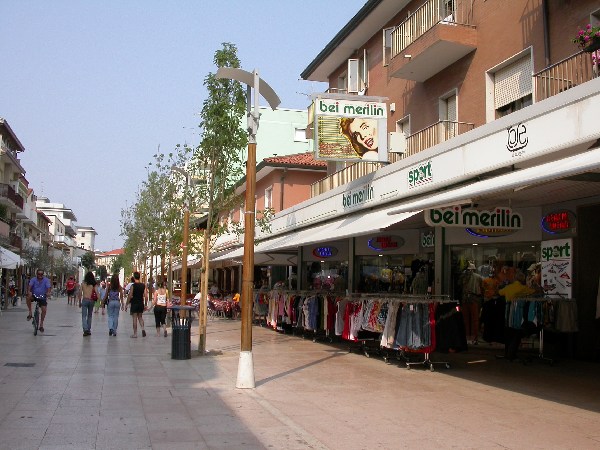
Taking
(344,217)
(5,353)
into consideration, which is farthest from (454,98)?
(5,353)

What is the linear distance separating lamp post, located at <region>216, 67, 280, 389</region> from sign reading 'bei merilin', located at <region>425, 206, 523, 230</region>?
3.16m

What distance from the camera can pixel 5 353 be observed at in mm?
12852

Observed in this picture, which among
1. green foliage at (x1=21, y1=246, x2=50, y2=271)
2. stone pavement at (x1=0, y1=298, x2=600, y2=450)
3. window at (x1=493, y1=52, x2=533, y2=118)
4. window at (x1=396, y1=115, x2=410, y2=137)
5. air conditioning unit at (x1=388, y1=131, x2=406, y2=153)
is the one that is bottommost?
stone pavement at (x1=0, y1=298, x2=600, y2=450)

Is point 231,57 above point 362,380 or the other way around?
above

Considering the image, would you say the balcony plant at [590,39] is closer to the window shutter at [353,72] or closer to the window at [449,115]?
the window at [449,115]

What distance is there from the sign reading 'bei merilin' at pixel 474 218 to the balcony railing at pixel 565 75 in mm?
2238

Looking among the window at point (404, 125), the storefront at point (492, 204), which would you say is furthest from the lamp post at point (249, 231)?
the window at point (404, 125)

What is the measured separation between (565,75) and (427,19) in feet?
16.9

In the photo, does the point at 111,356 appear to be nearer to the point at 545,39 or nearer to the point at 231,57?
the point at 231,57

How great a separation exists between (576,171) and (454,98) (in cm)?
942

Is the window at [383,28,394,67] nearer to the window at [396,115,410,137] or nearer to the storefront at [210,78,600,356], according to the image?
the window at [396,115,410,137]

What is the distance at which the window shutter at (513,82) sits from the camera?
42.5ft

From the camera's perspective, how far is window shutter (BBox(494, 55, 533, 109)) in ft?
42.5

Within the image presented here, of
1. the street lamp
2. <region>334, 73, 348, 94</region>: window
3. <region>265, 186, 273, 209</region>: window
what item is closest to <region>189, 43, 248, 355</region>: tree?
the street lamp
